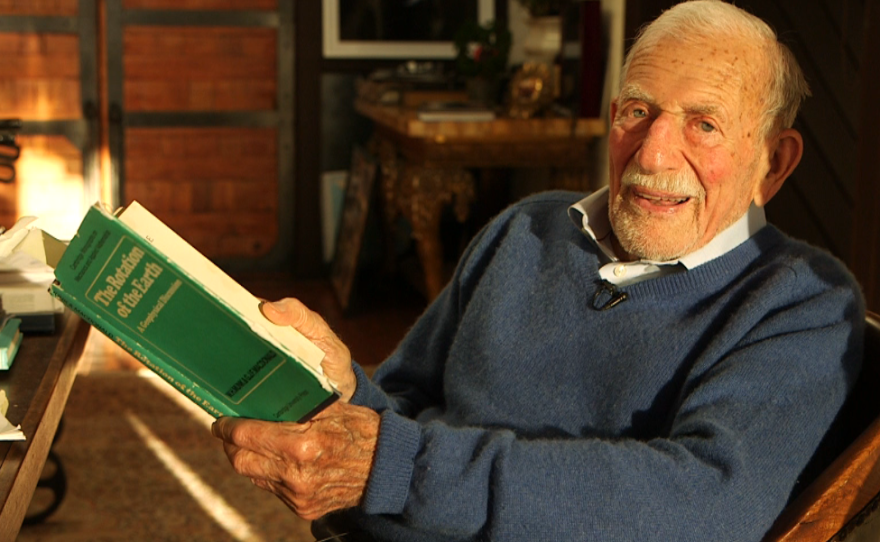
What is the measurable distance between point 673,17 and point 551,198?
1.26ft

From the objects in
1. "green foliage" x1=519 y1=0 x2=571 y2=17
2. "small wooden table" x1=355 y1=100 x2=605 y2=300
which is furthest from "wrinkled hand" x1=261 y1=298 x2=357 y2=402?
"green foliage" x1=519 y1=0 x2=571 y2=17

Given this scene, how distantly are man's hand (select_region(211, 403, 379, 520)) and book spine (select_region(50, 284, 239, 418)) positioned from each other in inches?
2.2

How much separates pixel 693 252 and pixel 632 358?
0.60ft

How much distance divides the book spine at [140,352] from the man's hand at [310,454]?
0.06 meters

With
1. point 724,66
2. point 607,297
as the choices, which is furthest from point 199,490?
point 724,66

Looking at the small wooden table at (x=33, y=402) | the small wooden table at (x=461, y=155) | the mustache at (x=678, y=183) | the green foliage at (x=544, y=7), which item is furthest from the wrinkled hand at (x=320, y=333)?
the green foliage at (x=544, y=7)

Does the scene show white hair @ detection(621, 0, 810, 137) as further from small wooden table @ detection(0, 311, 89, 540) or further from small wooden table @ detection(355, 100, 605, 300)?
small wooden table @ detection(355, 100, 605, 300)

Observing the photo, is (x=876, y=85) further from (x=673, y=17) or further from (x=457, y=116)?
(x=457, y=116)

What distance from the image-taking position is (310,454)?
3.58 feet

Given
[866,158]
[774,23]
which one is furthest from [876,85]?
[774,23]

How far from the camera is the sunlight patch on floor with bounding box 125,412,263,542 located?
8.56 feet

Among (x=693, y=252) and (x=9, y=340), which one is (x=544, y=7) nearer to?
(x=693, y=252)

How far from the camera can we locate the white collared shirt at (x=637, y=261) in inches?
54.2

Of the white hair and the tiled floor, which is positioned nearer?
the white hair
